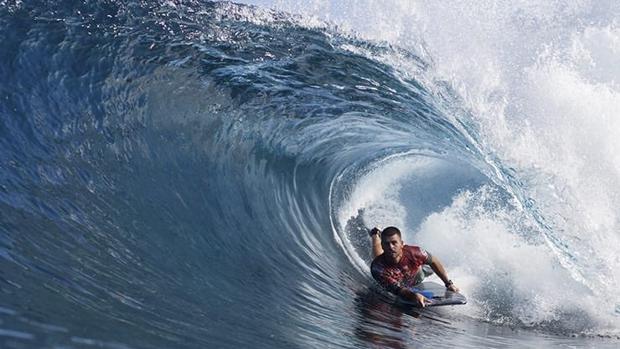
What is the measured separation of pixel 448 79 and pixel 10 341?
351 inches

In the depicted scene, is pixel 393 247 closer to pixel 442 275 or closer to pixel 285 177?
pixel 442 275

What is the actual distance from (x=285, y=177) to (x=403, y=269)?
2.92 metres

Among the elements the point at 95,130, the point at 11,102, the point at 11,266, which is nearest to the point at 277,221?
the point at 95,130

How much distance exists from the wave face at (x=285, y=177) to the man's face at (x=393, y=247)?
17.9 inches

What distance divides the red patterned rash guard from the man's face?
0.30ft

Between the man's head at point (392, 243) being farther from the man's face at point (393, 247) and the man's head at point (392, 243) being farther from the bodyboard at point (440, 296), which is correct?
the bodyboard at point (440, 296)

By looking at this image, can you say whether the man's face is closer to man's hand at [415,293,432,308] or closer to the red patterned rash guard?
the red patterned rash guard

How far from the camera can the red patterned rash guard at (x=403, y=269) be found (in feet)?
23.5

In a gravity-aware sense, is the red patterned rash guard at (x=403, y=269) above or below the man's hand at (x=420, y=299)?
above

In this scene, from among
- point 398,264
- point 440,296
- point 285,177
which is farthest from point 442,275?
point 285,177

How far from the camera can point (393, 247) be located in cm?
702

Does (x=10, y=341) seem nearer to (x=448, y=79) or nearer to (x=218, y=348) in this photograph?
(x=218, y=348)

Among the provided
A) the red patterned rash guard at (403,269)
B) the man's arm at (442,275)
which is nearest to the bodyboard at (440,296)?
the man's arm at (442,275)

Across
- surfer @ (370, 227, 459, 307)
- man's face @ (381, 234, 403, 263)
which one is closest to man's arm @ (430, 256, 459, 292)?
surfer @ (370, 227, 459, 307)
